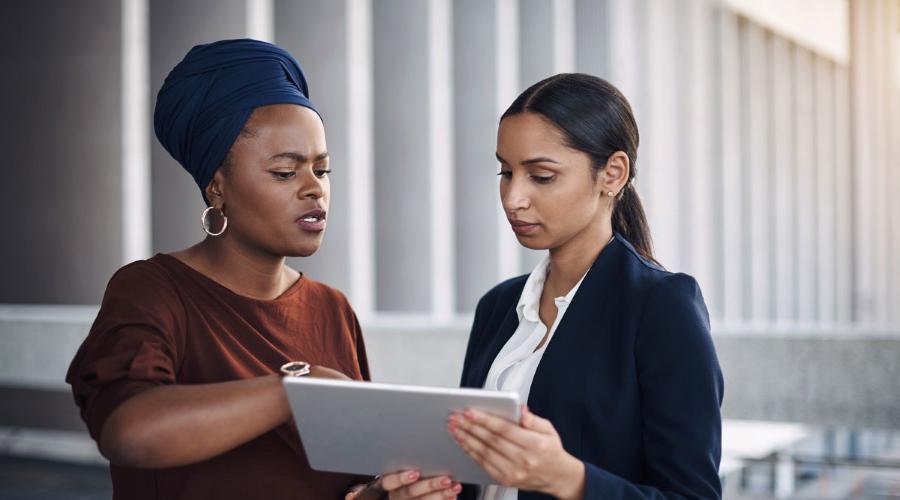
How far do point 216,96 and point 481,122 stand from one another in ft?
24.9

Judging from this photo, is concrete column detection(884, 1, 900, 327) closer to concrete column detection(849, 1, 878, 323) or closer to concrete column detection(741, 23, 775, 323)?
concrete column detection(849, 1, 878, 323)

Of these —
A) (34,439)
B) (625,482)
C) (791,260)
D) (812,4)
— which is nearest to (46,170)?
(34,439)

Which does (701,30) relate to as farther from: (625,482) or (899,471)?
(625,482)

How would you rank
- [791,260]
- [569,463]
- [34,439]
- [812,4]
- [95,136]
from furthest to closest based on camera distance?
[791,260]
[812,4]
[95,136]
[34,439]
[569,463]

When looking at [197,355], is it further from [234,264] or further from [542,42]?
[542,42]

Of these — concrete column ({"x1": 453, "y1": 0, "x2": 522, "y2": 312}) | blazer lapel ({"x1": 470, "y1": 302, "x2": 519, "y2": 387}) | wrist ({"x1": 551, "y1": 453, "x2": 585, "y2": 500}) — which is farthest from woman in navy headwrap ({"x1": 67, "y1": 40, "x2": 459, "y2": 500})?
concrete column ({"x1": 453, "y1": 0, "x2": 522, "y2": 312})

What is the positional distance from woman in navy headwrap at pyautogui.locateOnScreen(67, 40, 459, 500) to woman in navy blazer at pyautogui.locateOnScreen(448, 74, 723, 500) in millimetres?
311

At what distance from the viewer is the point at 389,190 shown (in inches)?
356

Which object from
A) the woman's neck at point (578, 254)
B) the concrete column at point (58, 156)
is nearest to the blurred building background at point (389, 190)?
the concrete column at point (58, 156)

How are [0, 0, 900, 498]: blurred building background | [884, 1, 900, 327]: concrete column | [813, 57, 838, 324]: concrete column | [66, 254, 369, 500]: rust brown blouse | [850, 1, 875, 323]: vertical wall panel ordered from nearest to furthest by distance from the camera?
1. [66, 254, 369, 500]: rust brown blouse
2. [0, 0, 900, 498]: blurred building background
3. [850, 1, 875, 323]: vertical wall panel
4. [884, 1, 900, 327]: concrete column
5. [813, 57, 838, 324]: concrete column

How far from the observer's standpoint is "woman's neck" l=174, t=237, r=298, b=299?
1985 millimetres

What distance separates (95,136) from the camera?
317 inches

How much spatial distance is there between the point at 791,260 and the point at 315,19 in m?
15.9

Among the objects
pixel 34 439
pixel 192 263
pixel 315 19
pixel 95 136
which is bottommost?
pixel 34 439
